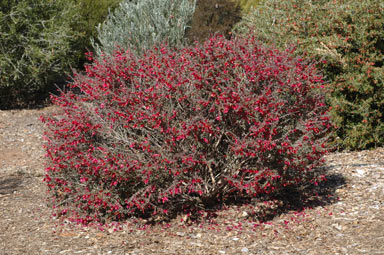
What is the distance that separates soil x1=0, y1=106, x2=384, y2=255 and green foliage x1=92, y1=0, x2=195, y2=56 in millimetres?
4877

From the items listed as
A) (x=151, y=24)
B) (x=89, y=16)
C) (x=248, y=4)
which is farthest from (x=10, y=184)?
(x=248, y=4)

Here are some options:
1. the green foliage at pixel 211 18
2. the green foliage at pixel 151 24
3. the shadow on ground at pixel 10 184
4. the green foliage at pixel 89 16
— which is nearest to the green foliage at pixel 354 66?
the green foliage at pixel 211 18

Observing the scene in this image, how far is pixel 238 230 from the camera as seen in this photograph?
14.5 feet

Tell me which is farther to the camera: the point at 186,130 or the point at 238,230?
the point at 238,230

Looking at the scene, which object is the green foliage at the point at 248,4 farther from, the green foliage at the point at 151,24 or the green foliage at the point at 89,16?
the green foliage at the point at 89,16

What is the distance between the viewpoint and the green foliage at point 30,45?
988cm

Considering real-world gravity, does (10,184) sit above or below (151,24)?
below

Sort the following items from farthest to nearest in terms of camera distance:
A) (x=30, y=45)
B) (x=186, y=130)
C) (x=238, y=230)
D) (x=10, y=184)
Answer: (x=30, y=45), (x=10, y=184), (x=238, y=230), (x=186, y=130)

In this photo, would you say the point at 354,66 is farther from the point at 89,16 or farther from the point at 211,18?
the point at 89,16

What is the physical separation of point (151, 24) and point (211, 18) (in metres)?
1.26

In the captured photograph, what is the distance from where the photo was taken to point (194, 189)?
4238 mm

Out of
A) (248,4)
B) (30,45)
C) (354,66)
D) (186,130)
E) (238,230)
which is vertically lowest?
(238,230)

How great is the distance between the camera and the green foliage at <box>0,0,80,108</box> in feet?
32.4

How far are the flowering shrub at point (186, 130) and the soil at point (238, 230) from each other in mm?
237
